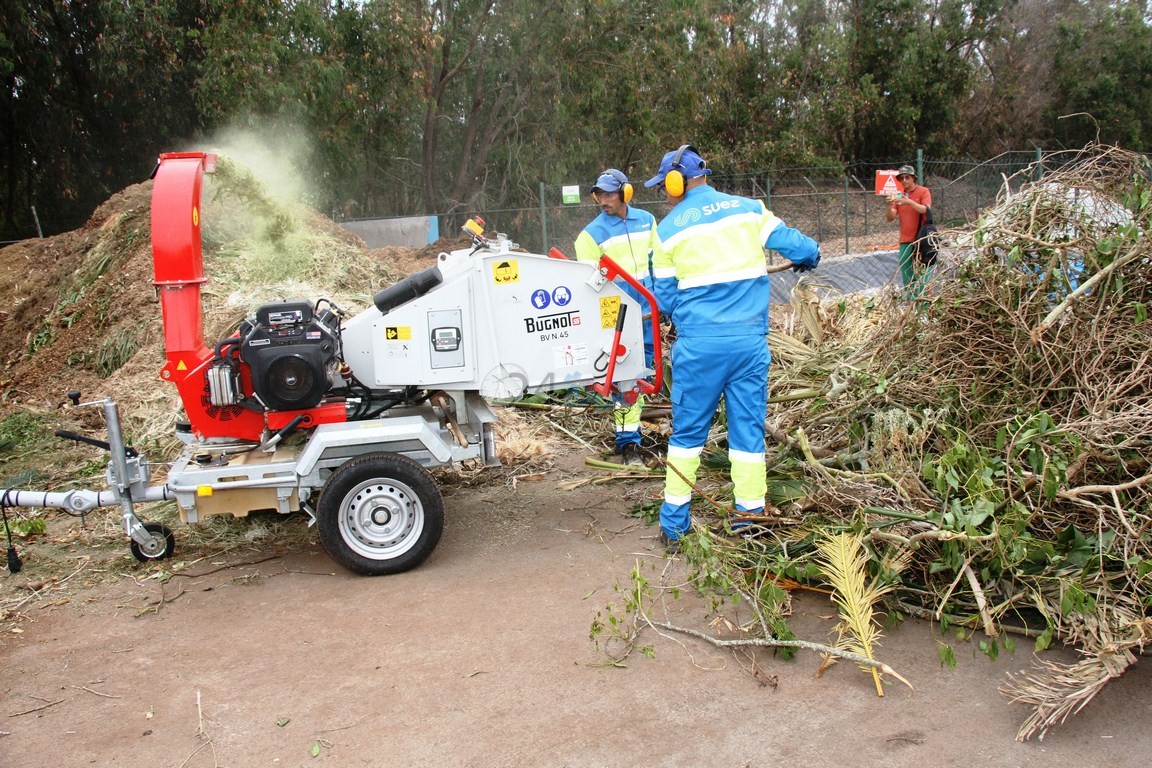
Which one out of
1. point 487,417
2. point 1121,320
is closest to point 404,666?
point 487,417

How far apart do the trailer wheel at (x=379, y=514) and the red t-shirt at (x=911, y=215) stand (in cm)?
707

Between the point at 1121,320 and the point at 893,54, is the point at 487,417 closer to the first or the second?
the point at 1121,320

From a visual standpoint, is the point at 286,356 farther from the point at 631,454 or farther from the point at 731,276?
the point at 631,454

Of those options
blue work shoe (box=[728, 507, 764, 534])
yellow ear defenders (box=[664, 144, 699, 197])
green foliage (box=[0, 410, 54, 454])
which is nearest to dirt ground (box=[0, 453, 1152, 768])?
blue work shoe (box=[728, 507, 764, 534])

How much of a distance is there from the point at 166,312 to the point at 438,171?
19449 millimetres

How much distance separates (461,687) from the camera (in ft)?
12.6

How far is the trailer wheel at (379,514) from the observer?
4.91 metres

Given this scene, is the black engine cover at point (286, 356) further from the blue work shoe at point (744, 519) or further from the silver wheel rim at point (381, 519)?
the blue work shoe at point (744, 519)

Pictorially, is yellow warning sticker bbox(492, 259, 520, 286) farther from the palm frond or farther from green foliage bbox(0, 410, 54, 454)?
green foliage bbox(0, 410, 54, 454)

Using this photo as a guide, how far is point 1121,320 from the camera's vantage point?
14.6 feet

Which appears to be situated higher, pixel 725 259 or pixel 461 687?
pixel 725 259

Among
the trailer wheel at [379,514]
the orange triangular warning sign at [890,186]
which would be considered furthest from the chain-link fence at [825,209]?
the trailer wheel at [379,514]

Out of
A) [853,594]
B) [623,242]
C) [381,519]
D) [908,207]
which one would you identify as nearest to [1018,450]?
[853,594]

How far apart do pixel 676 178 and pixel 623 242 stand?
4.84 ft
